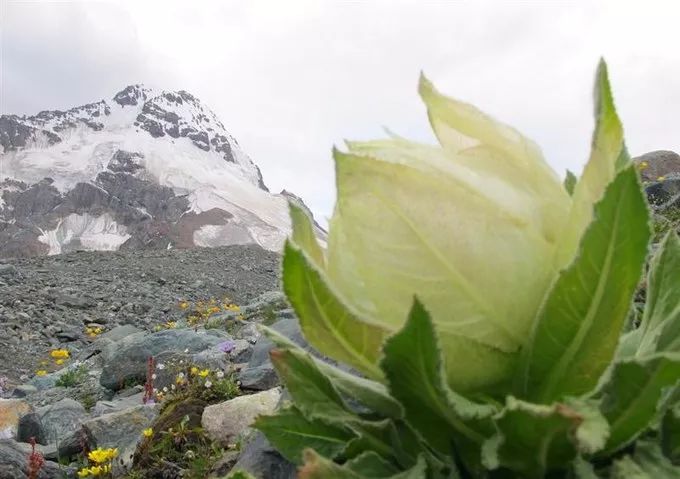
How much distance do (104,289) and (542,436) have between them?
80.4ft

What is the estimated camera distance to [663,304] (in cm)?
120

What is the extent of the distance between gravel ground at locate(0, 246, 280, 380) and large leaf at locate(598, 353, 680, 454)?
15.7 m

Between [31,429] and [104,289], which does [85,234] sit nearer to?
[104,289]

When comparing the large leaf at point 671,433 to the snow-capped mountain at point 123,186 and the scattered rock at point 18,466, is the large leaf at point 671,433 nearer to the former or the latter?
the scattered rock at point 18,466

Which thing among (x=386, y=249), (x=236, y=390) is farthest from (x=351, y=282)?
(x=236, y=390)

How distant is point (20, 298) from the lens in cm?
2048

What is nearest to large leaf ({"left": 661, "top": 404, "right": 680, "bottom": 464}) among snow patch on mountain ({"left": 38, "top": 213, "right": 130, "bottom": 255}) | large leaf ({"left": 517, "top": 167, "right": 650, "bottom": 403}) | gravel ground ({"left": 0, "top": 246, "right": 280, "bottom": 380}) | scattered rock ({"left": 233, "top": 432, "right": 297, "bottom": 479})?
large leaf ({"left": 517, "top": 167, "right": 650, "bottom": 403})

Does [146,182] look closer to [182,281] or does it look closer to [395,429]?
[182,281]

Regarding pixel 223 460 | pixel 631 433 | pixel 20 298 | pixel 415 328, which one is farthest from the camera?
pixel 20 298

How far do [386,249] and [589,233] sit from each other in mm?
276

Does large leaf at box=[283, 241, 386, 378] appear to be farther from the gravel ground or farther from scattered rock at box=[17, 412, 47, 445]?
the gravel ground

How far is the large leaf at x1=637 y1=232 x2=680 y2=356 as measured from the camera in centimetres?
109

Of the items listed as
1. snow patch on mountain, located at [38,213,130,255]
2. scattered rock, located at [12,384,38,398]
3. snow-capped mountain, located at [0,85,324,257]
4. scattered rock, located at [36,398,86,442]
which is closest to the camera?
scattered rock, located at [36,398,86,442]

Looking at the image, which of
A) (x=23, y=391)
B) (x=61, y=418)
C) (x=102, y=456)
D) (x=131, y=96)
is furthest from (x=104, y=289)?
(x=131, y=96)
